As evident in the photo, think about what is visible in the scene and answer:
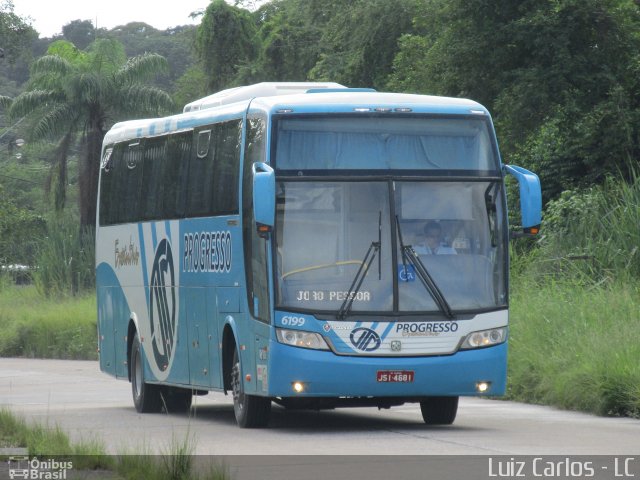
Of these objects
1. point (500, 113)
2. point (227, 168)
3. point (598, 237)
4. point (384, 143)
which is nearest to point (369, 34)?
point (500, 113)

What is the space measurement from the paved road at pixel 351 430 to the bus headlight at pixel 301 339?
35.2 inches

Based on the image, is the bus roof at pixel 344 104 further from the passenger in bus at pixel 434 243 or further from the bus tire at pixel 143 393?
the bus tire at pixel 143 393

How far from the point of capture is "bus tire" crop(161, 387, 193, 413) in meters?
20.2

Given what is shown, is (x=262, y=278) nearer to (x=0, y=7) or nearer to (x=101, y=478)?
(x=101, y=478)

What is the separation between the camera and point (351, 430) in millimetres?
15820

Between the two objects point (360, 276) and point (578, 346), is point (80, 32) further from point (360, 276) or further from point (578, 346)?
point (360, 276)

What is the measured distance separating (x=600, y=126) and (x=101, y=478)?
891 inches

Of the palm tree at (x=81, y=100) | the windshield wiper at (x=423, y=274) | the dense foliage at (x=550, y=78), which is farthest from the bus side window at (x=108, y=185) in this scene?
the palm tree at (x=81, y=100)

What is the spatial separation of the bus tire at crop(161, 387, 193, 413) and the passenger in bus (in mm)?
6069

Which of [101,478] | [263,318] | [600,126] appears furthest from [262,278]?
[600,126]

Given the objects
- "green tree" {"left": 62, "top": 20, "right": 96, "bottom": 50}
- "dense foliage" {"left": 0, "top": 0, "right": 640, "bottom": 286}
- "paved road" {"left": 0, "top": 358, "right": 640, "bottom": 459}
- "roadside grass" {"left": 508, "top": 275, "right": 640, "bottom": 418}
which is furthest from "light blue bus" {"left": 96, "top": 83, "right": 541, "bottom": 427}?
"green tree" {"left": 62, "top": 20, "right": 96, "bottom": 50}

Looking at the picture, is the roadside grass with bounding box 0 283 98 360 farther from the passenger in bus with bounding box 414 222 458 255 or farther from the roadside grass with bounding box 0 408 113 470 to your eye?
the roadside grass with bounding box 0 408 113 470

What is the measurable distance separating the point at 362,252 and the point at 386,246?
0.81 feet

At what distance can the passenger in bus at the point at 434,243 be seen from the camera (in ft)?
49.7
